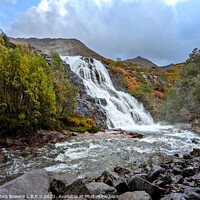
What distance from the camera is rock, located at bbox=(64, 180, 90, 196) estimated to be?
3.34 m

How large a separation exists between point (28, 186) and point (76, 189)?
3.72 feet

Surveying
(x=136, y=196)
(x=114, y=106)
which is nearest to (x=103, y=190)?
(x=136, y=196)

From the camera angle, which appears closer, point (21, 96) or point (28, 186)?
point (28, 186)

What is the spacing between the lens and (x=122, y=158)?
367 inches

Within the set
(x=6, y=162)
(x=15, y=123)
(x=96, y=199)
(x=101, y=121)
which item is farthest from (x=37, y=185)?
(x=101, y=121)

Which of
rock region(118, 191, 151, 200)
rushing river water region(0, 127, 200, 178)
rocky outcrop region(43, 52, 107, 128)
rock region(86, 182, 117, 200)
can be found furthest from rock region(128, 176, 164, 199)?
rocky outcrop region(43, 52, 107, 128)

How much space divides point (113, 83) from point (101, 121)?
77.0 ft

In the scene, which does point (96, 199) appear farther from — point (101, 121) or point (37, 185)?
point (101, 121)

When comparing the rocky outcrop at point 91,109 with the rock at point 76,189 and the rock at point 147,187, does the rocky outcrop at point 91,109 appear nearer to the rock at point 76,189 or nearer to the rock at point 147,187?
the rock at point 147,187

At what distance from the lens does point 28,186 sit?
288cm

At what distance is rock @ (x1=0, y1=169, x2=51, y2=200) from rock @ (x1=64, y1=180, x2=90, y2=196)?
0.53 meters

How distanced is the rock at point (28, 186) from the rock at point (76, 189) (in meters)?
0.53

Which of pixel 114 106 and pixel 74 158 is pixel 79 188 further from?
pixel 114 106

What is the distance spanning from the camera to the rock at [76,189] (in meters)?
3.34
